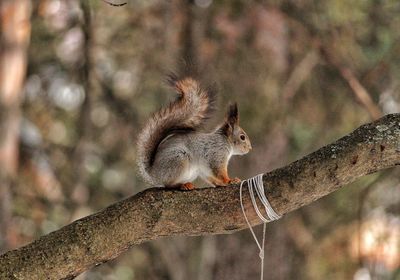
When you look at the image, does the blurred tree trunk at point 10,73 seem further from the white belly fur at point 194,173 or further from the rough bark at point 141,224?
the rough bark at point 141,224

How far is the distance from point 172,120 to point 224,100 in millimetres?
1519

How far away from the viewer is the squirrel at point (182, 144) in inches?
85.8

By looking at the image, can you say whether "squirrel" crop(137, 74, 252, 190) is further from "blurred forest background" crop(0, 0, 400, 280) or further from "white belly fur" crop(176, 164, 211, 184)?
"blurred forest background" crop(0, 0, 400, 280)

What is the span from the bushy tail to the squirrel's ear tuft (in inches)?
5.0

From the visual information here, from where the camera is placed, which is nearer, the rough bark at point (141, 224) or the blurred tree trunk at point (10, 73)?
the rough bark at point (141, 224)

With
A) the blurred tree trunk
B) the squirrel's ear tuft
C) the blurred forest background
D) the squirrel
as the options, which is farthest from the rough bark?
the blurred tree trunk

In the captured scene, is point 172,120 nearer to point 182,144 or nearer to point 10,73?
point 182,144

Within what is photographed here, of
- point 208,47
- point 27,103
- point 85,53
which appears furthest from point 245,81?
point 27,103

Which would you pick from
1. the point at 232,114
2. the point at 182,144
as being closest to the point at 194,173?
the point at 182,144

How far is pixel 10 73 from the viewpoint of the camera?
490cm

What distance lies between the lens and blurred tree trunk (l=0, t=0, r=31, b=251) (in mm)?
4820

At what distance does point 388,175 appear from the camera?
4.28 metres

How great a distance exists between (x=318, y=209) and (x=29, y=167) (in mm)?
2387

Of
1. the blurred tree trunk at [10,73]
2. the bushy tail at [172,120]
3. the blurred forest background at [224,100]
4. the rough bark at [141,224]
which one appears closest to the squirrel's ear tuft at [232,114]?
the bushy tail at [172,120]
